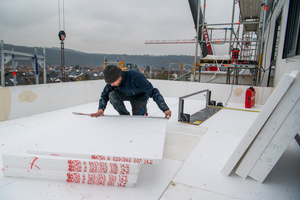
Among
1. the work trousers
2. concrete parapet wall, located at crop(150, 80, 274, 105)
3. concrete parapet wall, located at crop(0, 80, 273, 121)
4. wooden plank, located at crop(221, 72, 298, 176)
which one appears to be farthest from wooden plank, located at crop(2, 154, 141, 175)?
concrete parapet wall, located at crop(150, 80, 274, 105)

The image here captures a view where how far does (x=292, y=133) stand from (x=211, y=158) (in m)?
0.89

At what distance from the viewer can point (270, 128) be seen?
136 cm

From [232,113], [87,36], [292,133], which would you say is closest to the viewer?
[292,133]

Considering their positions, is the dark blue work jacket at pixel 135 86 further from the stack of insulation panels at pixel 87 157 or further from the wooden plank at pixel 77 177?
the wooden plank at pixel 77 177

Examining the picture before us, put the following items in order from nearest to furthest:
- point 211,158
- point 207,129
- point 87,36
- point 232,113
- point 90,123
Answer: point 211,158, point 90,123, point 207,129, point 232,113, point 87,36

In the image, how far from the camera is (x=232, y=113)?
4.11 meters

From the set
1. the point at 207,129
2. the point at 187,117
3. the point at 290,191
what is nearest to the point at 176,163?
the point at 290,191

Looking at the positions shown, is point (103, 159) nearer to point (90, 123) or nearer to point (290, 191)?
point (90, 123)

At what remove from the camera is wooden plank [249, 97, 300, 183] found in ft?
4.16

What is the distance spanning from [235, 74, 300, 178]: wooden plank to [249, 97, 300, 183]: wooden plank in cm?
2

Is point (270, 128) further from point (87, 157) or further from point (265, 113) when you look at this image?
point (87, 157)

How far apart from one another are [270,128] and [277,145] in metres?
0.14

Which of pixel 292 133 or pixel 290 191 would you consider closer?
pixel 292 133

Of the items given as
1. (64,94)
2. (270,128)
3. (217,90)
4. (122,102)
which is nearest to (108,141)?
(122,102)
